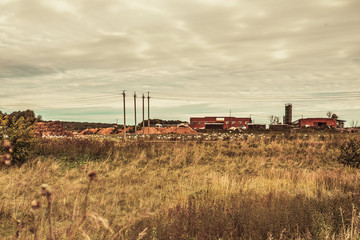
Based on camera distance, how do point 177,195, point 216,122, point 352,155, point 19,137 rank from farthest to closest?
point 216,122, point 352,155, point 19,137, point 177,195

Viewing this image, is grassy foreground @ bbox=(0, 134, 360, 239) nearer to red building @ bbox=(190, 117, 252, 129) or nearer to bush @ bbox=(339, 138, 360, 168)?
bush @ bbox=(339, 138, 360, 168)

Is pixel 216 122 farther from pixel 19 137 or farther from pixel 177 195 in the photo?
pixel 177 195

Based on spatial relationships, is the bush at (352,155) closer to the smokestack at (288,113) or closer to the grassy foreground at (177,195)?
the grassy foreground at (177,195)

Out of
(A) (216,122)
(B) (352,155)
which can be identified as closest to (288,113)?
(A) (216,122)

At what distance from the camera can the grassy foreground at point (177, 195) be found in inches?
163

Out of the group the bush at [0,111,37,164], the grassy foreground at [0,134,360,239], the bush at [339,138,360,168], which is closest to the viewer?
the grassy foreground at [0,134,360,239]

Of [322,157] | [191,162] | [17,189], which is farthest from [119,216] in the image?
[322,157]

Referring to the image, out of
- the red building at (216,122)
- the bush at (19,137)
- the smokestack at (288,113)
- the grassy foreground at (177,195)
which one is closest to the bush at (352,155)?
the grassy foreground at (177,195)

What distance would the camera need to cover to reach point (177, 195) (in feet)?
22.1

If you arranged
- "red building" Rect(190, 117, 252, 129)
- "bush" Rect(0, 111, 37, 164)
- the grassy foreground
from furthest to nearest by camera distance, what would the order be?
"red building" Rect(190, 117, 252, 129) < "bush" Rect(0, 111, 37, 164) < the grassy foreground

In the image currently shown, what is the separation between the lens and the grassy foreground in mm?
4141

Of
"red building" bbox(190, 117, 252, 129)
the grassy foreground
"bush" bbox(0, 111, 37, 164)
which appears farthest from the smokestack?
"bush" bbox(0, 111, 37, 164)

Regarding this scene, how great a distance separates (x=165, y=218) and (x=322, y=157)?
13685mm

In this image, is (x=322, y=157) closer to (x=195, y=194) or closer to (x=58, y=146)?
(x=195, y=194)
